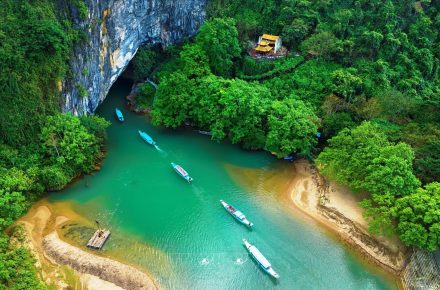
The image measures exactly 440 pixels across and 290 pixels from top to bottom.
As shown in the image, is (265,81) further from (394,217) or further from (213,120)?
(394,217)

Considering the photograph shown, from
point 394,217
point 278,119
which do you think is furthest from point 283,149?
point 394,217

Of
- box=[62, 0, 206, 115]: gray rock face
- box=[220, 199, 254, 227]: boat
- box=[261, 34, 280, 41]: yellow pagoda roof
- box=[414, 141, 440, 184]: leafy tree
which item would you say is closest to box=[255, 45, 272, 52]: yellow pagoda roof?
box=[261, 34, 280, 41]: yellow pagoda roof

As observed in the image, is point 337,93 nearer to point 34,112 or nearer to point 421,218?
point 421,218

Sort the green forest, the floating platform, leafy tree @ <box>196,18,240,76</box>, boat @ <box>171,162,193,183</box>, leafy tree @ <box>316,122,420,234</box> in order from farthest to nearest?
leafy tree @ <box>196,18,240,76</box>
boat @ <box>171,162,193,183</box>
the green forest
leafy tree @ <box>316,122,420,234</box>
the floating platform

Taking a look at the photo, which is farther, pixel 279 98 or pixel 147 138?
pixel 279 98

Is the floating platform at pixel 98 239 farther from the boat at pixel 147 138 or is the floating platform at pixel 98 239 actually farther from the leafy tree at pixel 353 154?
the leafy tree at pixel 353 154

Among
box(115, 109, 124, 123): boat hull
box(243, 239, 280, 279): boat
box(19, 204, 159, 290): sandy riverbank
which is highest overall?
box(115, 109, 124, 123): boat hull

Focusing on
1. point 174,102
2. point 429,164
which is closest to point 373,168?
point 429,164

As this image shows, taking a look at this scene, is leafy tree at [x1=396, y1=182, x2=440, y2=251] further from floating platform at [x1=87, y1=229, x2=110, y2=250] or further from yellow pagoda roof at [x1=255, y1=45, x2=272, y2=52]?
yellow pagoda roof at [x1=255, y1=45, x2=272, y2=52]
